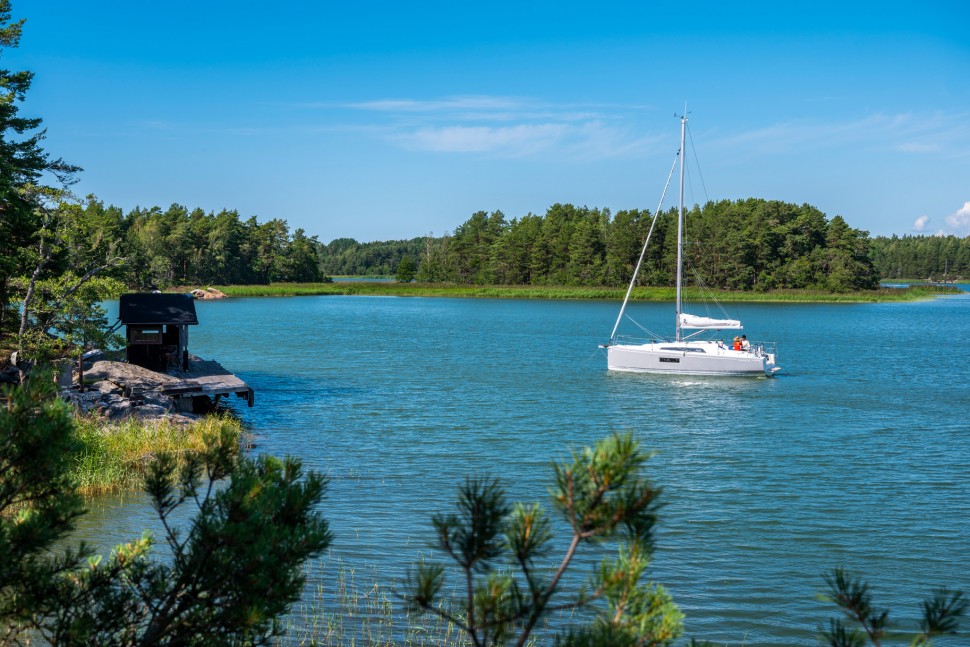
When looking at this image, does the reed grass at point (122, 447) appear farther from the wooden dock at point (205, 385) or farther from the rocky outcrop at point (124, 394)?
the wooden dock at point (205, 385)

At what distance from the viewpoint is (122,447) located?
17438 mm

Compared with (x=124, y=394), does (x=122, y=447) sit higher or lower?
lower

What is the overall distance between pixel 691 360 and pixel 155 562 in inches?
1352

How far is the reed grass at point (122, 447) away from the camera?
1580cm

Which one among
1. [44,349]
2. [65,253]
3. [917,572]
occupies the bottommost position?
[917,572]

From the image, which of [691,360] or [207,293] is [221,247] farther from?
[691,360]

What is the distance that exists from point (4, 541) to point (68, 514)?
1.42 feet

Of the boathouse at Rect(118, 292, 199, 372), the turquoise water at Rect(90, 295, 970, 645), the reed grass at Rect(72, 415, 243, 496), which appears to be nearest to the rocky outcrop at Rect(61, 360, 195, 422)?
the reed grass at Rect(72, 415, 243, 496)

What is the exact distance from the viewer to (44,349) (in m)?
20.7

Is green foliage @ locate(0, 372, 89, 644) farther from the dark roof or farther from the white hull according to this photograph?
the white hull

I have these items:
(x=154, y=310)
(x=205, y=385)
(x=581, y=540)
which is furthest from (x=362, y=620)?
(x=154, y=310)

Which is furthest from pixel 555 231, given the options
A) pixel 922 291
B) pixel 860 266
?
pixel 922 291

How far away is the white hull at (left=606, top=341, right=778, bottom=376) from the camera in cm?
3672

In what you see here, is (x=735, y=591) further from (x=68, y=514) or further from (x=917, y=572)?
(x=68, y=514)
